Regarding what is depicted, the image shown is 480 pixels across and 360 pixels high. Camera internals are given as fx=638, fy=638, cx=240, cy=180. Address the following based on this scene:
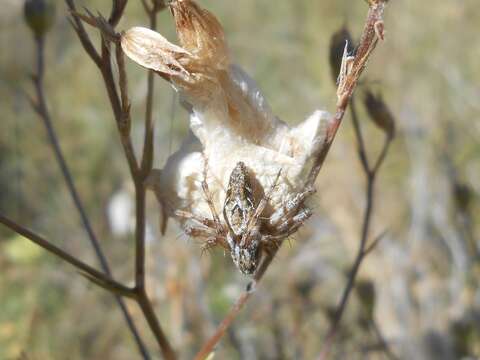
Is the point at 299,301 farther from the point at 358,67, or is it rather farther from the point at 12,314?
the point at 358,67

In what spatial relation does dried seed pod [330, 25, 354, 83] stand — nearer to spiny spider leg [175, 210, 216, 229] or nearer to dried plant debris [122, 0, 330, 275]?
dried plant debris [122, 0, 330, 275]

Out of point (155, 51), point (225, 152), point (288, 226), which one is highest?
point (155, 51)

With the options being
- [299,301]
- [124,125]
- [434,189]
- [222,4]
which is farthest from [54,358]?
[222,4]

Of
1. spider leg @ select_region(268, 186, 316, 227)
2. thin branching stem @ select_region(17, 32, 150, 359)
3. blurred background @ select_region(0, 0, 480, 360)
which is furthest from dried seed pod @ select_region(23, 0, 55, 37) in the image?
spider leg @ select_region(268, 186, 316, 227)

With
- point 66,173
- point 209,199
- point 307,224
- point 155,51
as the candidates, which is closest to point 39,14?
point 66,173

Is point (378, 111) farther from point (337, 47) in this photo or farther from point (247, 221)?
point (247, 221)

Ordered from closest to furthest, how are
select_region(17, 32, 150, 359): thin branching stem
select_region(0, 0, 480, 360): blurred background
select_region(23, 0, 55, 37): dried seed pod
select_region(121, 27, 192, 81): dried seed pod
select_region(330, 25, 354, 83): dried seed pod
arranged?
select_region(121, 27, 192, 81): dried seed pod
select_region(330, 25, 354, 83): dried seed pod
select_region(17, 32, 150, 359): thin branching stem
select_region(23, 0, 55, 37): dried seed pod
select_region(0, 0, 480, 360): blurred background
